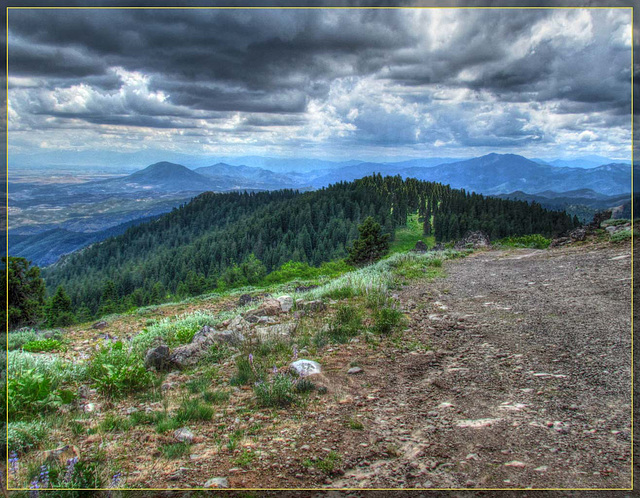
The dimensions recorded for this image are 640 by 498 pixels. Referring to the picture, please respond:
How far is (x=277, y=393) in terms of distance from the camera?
14.2 feet

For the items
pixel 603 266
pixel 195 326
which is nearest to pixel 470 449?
pixel 195 326

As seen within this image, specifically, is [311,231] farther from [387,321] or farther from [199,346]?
[199,346]

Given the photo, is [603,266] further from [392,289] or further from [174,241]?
[174,241]

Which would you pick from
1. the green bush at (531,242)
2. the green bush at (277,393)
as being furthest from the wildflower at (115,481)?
the green bush at (531,242)

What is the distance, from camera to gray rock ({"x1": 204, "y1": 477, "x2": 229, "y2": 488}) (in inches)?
102

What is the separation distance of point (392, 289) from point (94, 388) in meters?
8.04

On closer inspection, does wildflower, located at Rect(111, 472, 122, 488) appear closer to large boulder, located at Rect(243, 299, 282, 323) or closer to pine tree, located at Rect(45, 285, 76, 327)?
large boulder, located at Rect(243, 299, 282, 323)

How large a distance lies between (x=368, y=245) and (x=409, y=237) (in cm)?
6876

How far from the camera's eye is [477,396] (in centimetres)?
411

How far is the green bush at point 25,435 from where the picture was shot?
3373 mm

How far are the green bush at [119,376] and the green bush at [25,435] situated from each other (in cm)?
123

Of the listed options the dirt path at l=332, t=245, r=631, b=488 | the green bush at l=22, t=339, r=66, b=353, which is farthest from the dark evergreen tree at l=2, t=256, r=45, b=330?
the dirt path at l=332, t=245, r=631, b=488

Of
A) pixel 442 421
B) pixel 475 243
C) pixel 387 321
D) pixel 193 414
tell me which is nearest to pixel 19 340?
pixel 193 414

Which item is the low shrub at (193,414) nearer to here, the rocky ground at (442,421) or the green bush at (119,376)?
the rocky ground at (442,421)
